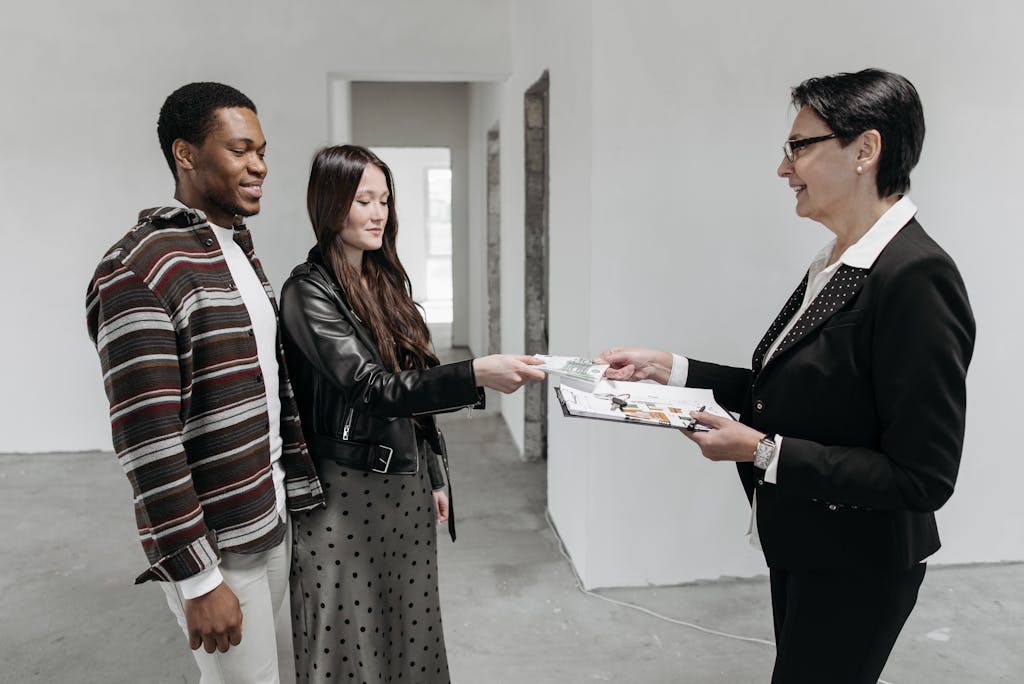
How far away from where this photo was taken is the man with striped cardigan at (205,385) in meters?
1.30

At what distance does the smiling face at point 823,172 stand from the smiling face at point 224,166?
1.02 meters

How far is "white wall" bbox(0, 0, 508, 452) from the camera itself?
180 inches

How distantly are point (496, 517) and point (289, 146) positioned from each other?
8.40 feet

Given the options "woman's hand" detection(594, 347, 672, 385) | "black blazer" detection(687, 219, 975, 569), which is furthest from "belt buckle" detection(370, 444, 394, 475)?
"black blazer" detection(687, 219, 975, 569)

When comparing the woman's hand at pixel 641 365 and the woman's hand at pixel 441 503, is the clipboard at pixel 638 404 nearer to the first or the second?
the woman's hand at pixel 641 365

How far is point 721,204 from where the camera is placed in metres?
2.91

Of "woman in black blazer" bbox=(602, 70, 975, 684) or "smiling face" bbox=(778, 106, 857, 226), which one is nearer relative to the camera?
"woman in black blazer" bbox=(602, 70, 975, 684)

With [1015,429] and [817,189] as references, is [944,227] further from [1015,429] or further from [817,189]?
[817,189]

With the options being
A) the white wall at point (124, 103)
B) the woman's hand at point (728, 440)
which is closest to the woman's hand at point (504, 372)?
the woman's hand at point (728, 440)

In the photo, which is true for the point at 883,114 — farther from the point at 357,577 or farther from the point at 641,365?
the point at 357,577

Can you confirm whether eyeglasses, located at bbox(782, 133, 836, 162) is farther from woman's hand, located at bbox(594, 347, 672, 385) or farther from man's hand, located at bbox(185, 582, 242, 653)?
man's hand, located at bbox(185, 582, 242, 653)

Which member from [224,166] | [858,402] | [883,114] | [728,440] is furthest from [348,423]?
[883,114]

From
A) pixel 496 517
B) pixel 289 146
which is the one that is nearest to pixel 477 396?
pixel 496 517

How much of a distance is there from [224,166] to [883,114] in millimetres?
1196
